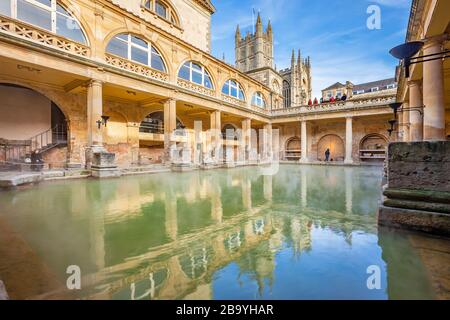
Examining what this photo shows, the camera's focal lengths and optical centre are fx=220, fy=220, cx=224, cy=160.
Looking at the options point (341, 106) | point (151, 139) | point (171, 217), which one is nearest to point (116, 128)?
point (151, 139)

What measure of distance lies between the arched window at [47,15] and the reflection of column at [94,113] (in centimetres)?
230

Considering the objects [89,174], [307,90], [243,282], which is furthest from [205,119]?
[307,90]

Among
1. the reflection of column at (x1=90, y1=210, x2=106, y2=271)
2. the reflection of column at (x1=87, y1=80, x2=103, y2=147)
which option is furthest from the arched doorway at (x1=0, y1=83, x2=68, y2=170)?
the reflection of column at (x1=90, y1=210, x2=106, y2=271)

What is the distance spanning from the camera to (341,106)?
68.4ft

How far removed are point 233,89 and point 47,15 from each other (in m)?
14.4

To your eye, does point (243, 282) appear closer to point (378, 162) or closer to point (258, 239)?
point (258, 239)

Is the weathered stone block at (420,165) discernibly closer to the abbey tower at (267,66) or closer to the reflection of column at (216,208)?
the reflection of column at (216,208)

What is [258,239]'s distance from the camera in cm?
293

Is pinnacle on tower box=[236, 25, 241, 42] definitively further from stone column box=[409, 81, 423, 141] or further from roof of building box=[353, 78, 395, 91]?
stone column box=[409, 81, 423, 141]

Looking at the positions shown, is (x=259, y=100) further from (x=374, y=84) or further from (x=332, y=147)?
(x=374, y=84)

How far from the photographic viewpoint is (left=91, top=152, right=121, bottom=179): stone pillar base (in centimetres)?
946

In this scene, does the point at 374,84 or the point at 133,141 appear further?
the point at 374,84

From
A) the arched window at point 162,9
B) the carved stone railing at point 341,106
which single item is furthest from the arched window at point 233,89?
the arched window at point 162,9
